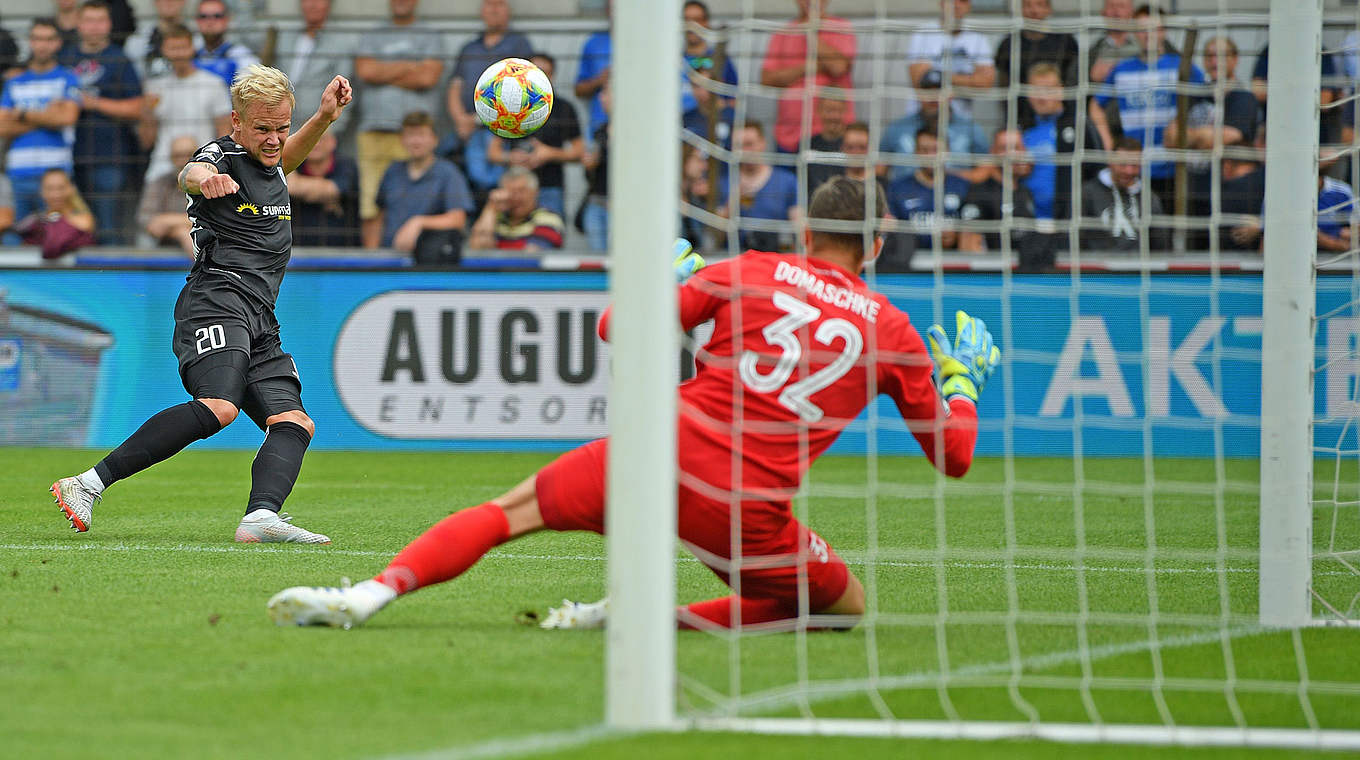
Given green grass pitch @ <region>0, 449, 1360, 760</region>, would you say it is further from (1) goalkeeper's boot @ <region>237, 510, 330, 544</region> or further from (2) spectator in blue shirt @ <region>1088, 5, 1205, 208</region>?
(2) spectator in blue shirt @ <region>1088, 5, 1205, 208</region>

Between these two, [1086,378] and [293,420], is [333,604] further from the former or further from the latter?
[1086,378]

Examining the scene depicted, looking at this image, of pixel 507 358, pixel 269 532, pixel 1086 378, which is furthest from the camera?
pixel 507 358

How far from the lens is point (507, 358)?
1261 cm

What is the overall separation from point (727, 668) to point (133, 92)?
11.3 m

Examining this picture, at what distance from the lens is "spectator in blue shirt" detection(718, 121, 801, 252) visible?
A: 1282 cm

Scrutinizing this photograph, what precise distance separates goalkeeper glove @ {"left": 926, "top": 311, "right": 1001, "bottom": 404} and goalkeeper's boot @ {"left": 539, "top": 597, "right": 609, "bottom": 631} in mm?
1293

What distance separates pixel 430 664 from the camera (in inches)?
169

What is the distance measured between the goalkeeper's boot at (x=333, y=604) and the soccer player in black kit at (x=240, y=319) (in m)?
2.43

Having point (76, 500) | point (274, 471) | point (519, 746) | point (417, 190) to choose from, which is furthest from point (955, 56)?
point (519, 746)

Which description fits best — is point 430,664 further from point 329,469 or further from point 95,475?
point 329,469

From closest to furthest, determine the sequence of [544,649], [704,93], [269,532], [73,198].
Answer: [544,649] → [269,532] → [704,93] → [73,198]

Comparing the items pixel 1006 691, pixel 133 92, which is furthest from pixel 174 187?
pixel 1006 691

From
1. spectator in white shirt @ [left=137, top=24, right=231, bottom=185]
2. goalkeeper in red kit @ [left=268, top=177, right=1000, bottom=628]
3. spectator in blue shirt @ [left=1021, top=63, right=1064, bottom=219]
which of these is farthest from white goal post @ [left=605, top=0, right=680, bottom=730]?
spectator in white shirt @ [left=137, top=24, right=231, bottom=185]

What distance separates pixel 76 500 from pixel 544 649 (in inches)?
137
